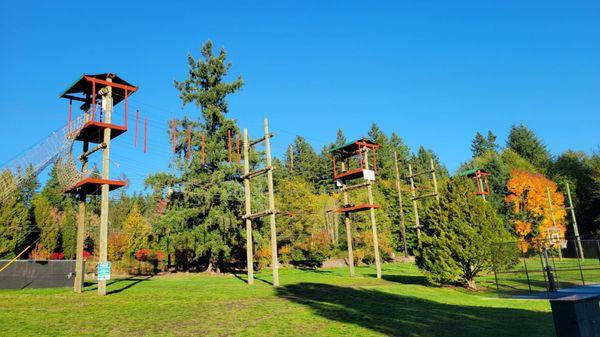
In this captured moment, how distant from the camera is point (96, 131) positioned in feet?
67.5

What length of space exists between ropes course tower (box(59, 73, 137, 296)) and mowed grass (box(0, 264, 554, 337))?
3.11 meters

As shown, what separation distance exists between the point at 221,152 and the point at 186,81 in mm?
9023

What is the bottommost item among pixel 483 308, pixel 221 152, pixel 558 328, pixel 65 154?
pixel 483 308

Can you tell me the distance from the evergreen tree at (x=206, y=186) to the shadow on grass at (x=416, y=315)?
58.9 feet

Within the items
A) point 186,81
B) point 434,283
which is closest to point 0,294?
point 434,283

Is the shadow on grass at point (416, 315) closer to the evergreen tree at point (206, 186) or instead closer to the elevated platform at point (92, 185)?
the elevated platform at point (92, 185)

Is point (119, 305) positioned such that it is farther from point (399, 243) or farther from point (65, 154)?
point (399, 243)

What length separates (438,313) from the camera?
1443 cm

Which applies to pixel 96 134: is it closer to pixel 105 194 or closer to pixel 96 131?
pixel 96 131

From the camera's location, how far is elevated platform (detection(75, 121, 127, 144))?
1908 cm

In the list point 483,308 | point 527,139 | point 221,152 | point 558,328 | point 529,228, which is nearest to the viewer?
point 558,328

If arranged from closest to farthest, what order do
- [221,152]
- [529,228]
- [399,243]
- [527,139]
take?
[221,152] → [529,228] → [399,243] → [527,139]

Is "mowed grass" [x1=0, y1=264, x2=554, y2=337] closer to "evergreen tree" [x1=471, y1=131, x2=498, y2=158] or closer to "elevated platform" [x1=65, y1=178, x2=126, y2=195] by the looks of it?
"elevated platform" [x1=65, y1=178, x2=126, y2=195]

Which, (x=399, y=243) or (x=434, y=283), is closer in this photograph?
(x=434, y=283)
